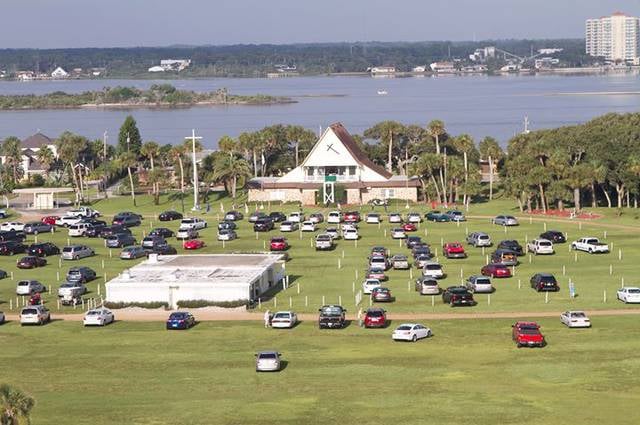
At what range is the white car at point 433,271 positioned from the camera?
71812 millimetres

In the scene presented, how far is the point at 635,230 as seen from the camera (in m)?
90.1

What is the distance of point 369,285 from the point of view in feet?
224

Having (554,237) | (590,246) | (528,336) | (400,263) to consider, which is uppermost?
(528,336)

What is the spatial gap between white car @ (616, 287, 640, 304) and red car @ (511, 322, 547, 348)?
10935 millimetres

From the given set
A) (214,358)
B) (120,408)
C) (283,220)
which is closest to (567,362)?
(214,358)

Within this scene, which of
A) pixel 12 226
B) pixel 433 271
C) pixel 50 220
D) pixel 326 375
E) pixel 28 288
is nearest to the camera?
pixel 326 375

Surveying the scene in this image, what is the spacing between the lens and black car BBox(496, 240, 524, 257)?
80188 millimetres

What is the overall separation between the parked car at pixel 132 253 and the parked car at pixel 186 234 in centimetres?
841

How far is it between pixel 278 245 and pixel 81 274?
1546 cm

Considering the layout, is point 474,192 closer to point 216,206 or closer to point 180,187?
point 216,206

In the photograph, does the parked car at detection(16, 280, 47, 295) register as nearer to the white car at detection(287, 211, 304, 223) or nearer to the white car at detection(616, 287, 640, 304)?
the white car at detection(287, 211, 304, 223)

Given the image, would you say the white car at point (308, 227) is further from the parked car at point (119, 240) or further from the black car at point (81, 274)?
the black car at point (81, 274)

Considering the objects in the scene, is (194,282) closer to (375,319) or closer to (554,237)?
(375,319)

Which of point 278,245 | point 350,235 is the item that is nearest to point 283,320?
point 278,245
